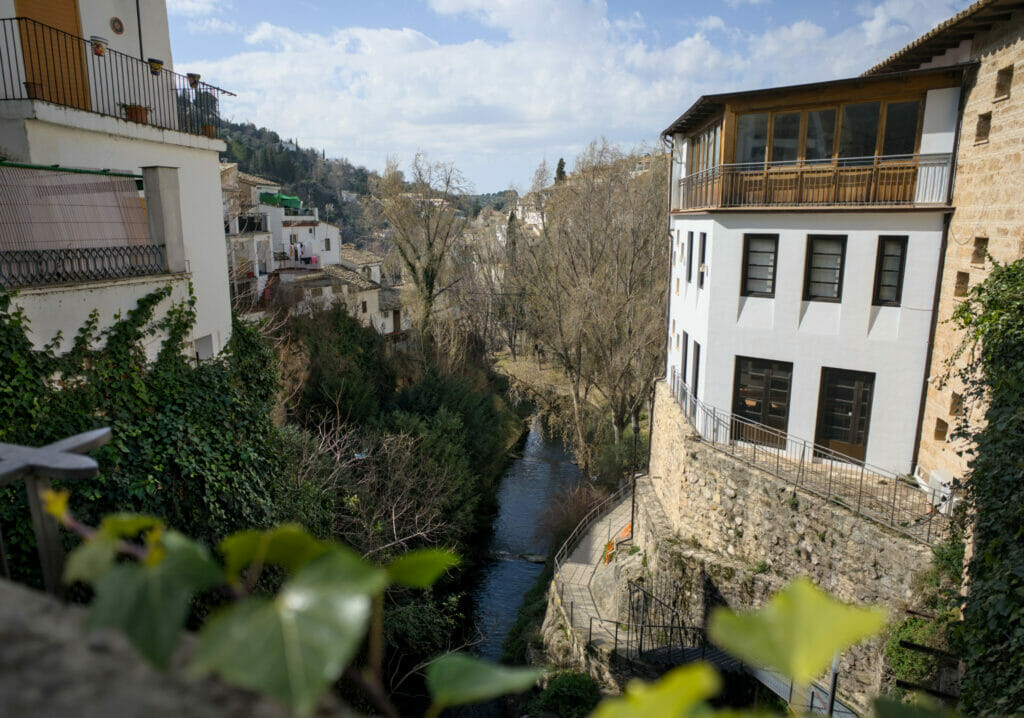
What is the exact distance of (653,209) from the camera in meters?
27.9

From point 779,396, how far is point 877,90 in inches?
235

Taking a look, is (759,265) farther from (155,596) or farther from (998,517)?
(155,596)

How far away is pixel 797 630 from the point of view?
88cm

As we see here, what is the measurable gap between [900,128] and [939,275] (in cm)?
279

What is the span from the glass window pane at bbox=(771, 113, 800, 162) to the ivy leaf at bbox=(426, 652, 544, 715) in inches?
540

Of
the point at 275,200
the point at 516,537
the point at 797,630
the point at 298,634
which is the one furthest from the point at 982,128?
the point at 275,200

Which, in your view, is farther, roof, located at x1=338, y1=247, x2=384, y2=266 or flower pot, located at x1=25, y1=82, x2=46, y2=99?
roof, located at x1=338, y1=247, x2=384, y2=266

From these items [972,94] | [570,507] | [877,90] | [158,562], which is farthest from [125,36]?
[570,507]

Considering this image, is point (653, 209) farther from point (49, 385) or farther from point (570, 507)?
point (49, 385)

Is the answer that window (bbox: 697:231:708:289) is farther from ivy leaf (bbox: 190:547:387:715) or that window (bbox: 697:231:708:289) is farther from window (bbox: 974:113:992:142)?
ivy leaf (bbox: 190:547:387:715)

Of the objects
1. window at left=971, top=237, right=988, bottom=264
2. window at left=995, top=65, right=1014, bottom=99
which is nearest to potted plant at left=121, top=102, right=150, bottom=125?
window at left=995, top=65, right=1014, bottom=99

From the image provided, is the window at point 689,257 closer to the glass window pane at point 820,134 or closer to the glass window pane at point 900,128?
the glass window pane at point 820,134

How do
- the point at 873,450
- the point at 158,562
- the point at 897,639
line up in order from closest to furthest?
the point at 158,562, the point at 897,639, the point at 873,450

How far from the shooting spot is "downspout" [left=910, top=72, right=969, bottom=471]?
37.4ft
